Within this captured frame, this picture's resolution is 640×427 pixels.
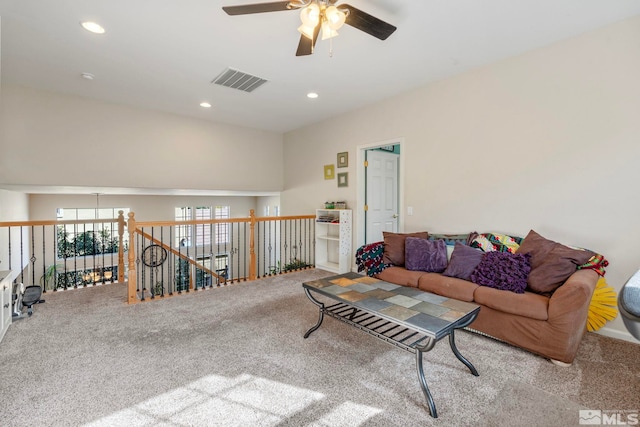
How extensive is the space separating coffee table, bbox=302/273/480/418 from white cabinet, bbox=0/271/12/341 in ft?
8.26

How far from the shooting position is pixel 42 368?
2.09 meters

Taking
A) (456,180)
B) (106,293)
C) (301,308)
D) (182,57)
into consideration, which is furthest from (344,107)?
(106,293)

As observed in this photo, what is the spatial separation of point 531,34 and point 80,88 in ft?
17.5

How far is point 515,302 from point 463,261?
63cm

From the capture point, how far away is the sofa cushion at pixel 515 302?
A: 7.27 ft

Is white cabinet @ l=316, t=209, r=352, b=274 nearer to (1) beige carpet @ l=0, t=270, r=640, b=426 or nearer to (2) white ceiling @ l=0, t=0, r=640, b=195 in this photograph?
(2) white ceiling @ l=0, t=0, r=640, b=195

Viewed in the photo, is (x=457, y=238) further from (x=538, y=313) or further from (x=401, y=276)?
(x=538, y=313)

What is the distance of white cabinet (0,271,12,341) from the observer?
2.44 meters

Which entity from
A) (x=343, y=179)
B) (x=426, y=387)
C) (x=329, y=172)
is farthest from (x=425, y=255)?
(x=329, y=172)

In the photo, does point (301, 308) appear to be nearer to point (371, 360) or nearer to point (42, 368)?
point (371, 360)

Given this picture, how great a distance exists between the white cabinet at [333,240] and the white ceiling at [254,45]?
6.38ft

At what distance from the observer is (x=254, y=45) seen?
292cm

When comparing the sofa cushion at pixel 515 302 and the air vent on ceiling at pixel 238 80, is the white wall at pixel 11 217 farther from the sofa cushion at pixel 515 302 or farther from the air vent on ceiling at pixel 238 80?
the sofa cushion at pixel 515 302

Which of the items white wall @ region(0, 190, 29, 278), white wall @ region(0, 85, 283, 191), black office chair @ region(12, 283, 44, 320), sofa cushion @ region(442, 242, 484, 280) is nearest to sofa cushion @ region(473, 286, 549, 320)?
sofa cushion @ region(442, 242, 484, 280)
